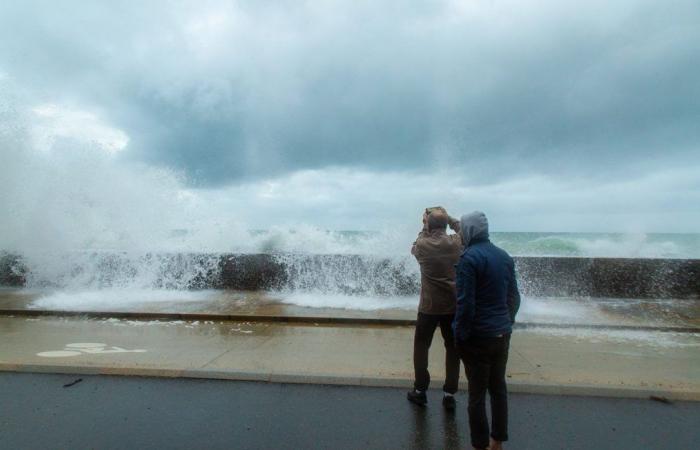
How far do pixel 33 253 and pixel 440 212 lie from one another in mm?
12529

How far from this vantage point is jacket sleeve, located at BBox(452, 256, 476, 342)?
289 cm

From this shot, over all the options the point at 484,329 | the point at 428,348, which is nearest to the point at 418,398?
the point at 428,348

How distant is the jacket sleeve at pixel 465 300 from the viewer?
114 inches

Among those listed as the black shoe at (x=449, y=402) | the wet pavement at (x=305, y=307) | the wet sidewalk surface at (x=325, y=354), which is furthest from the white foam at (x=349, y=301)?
the black shoe at (x=449, y=402)

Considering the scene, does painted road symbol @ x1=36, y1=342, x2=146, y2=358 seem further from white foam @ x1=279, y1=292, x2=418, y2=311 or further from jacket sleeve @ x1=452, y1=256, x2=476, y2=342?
jacket sleeve @ x1=452, y1=256, x2=476, y2=342

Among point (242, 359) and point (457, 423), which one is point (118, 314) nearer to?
point (242, 359)

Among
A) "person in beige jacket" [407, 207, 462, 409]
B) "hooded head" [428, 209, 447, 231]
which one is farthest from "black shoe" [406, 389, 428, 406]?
"hooded head" [428, 209, 447, 231]

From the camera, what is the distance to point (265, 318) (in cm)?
773

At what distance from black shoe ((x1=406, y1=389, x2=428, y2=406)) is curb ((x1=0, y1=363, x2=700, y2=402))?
389 mm

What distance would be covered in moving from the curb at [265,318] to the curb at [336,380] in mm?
3018

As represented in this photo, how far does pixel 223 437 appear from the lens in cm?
328

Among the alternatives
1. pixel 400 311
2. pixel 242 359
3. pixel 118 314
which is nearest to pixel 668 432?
pixel 242 359

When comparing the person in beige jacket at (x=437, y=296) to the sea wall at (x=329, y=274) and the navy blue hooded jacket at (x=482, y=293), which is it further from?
the sea wall at (x=329, y=274)

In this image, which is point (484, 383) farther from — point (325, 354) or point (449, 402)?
point (325, 354)
